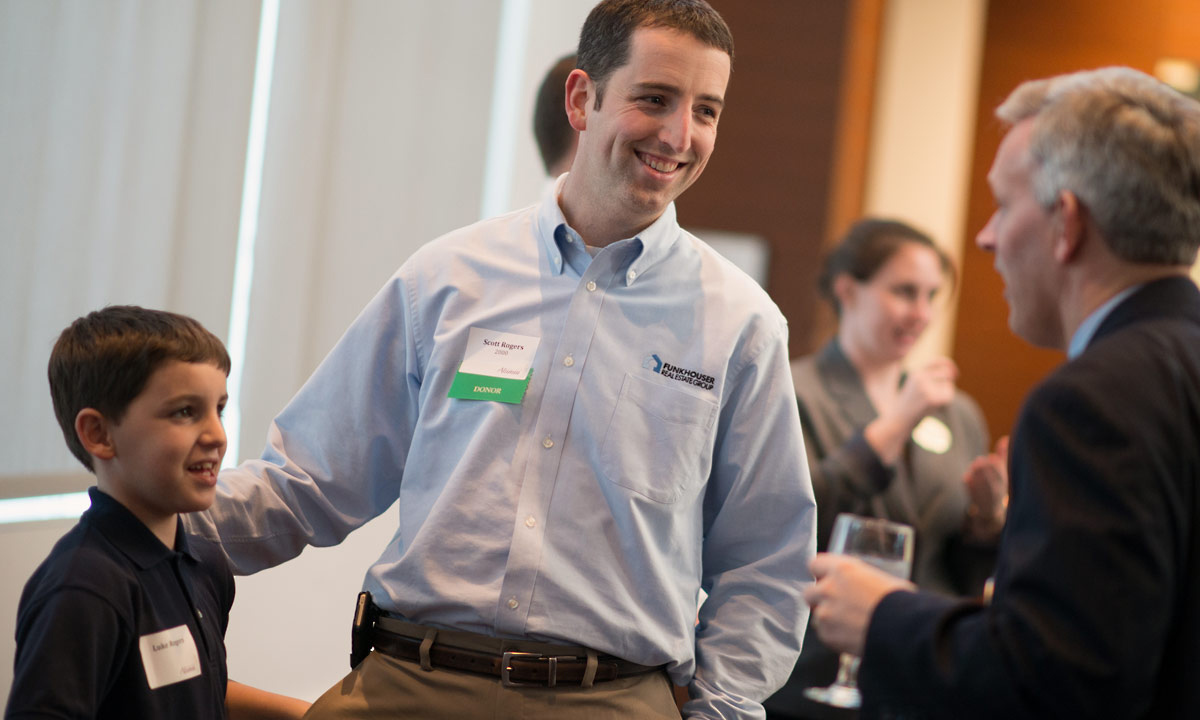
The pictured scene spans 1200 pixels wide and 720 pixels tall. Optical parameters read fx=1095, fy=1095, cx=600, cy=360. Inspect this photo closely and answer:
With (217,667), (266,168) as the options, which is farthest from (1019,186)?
(266,168)

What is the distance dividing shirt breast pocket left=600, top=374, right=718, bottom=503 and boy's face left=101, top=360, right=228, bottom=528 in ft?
1.99

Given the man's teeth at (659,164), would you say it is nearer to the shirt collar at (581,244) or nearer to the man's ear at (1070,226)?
the shirt collar at (581,244)

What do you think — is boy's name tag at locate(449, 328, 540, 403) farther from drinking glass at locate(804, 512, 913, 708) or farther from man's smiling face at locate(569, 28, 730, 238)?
drinking glass at locate(804, 512, 913, 708)

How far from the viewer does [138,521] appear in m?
1.53

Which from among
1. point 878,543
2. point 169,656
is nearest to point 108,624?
point 169,656

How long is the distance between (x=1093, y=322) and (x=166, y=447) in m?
1.22

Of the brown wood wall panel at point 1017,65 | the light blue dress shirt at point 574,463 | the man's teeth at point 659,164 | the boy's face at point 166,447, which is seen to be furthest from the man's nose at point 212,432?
the brown wood wall panel at point 1017,65

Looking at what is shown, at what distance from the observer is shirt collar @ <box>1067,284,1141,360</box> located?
123cm

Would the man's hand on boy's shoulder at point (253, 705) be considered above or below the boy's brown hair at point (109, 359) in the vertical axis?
below

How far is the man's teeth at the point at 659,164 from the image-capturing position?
185cm

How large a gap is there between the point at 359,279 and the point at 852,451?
1.39 m

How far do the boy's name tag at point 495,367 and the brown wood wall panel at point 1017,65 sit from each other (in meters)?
4.81

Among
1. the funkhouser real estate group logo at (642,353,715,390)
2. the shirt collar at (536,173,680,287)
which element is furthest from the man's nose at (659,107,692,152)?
the funkhouser real estate group logo at (642,353,715,390)

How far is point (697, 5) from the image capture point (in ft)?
6.18
